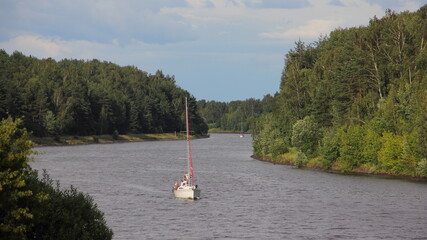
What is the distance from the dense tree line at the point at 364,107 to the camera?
96.4 meters

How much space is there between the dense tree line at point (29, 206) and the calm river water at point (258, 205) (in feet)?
54.3

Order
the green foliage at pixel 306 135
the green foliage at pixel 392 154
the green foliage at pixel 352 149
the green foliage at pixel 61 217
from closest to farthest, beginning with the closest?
1. the green foliage at pixel 61 217
2. the green foliage at pixel 392 154
3. the green foliage at pixel 352 149
4. the green foliage at pixel 306 135

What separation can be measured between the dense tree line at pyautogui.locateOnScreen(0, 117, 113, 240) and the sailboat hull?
39114 millimetres

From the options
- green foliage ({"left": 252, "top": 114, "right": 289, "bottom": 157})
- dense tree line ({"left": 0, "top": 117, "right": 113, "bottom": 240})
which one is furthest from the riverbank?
dense tree line ({"left": 0, "top": 117, "right": 113, "bottom": 240})

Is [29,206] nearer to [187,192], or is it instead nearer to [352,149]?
[187,192]

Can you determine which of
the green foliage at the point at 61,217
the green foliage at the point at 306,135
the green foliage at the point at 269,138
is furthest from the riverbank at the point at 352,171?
the green foliage at the point at 61,217

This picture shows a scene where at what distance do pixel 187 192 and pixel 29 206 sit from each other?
46755 millimetres

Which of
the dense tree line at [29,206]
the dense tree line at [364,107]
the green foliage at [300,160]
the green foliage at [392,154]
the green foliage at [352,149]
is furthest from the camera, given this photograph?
the green foliage at [300,160]

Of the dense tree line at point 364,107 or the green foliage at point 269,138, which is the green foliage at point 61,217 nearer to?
the dense tree line at point 364,107

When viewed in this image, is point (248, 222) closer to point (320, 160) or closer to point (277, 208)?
Answer: point (277, 208)

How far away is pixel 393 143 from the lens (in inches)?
3780

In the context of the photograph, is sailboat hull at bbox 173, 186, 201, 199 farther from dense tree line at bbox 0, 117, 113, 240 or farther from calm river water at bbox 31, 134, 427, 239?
dense tree line at bbox 0, 117, 113, 240

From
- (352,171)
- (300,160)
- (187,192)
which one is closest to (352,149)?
(352,171)

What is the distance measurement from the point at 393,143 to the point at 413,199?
2429 centimetres
